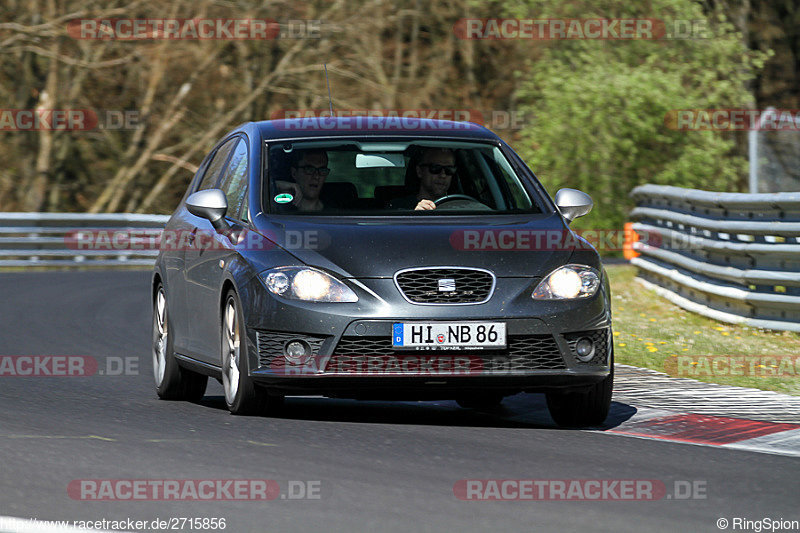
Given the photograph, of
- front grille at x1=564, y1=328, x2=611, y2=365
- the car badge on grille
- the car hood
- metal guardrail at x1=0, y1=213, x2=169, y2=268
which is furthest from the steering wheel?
metal guardrail at x1=0, y1=213, x2=169, y2=268

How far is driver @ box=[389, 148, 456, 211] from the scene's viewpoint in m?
9.76

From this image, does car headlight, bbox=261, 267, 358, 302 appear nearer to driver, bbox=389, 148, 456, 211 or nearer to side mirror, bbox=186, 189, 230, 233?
side mirror, bbox=186, 189, 230, 233

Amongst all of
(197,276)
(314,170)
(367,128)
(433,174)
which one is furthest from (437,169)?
(197,276)

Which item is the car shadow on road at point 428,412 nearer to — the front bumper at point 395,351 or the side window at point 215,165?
the front bumper at point 395,351

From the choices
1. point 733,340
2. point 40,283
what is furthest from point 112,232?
point 733,340

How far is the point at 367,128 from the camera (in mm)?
10023

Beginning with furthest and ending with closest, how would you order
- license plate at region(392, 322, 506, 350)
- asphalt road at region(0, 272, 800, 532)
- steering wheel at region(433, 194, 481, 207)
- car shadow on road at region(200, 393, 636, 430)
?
steering wheel at region(433, 194, 481, 207) → car shadow on road at region(200, 393, 636, 430) → license plate at region(392, 322, 506, 350) → asphalt road at region(0, 272, 800, 532)

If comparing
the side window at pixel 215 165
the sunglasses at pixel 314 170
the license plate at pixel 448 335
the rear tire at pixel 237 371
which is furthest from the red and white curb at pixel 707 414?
the side window at pixel 215 165

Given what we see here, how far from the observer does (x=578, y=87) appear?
1236 inches

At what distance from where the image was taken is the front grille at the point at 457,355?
8.43 m

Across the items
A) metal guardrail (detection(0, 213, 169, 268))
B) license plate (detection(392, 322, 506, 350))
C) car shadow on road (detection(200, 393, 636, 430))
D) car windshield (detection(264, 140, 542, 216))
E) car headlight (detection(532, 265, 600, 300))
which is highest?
car windshield (detection(264, 140, 542, 216))

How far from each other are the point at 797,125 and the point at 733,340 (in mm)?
9258

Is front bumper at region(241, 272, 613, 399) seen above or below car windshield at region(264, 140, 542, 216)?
below

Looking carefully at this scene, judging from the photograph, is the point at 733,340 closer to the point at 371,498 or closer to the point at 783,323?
the point at 783,323
